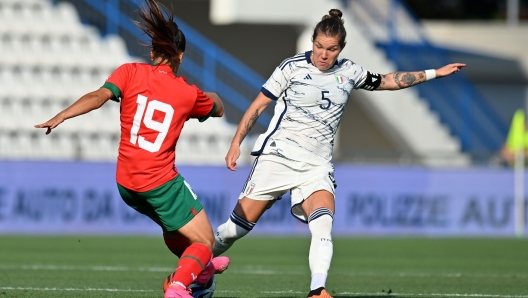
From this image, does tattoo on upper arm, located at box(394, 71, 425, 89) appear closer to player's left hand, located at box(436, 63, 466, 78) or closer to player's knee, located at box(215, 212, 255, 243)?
player's left hand, located at box(436, 63, 466, 78)

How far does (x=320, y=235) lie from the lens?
6.49 meters

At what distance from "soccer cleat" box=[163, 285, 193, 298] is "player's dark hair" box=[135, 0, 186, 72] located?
1.41 meters

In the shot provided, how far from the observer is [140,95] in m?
5.93

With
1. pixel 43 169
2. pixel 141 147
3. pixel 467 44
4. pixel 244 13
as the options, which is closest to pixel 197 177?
pixel 43 169

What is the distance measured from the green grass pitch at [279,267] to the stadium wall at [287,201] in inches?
36.3

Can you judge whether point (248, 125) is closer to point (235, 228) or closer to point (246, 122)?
point (246, 122)

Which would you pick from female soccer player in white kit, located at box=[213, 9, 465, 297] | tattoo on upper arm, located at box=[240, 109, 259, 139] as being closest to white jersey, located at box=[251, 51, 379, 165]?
female soccer player in white kit, located at box=[213, 9, 465, 297]

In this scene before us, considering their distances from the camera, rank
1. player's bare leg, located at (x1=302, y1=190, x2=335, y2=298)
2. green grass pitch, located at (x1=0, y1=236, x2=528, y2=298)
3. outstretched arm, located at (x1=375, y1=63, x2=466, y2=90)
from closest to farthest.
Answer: player's bare leg, located at (x1=302, y1=190, x2=335, y2=298) → outstretched arm, located at (x1=375, y1=63, x2=466, y2=90) → green grass pitch, located at (x1=0, y1=236, x2=528, y2=298)

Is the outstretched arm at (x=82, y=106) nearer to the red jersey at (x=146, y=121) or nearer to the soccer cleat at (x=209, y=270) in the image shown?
the red jersey at (x=146, y=121)

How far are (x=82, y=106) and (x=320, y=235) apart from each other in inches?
74.1

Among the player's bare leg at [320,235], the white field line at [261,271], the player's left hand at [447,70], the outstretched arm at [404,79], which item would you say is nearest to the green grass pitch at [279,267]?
the white field line at [261,271]

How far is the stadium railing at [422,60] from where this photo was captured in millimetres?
22328

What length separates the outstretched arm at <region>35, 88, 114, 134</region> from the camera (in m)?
5.53

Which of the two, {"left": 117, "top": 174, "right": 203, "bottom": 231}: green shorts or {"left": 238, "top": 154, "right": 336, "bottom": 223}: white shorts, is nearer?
{"left": 117, "top": 174, "right": 203, "bottom": 231}: green shorts
